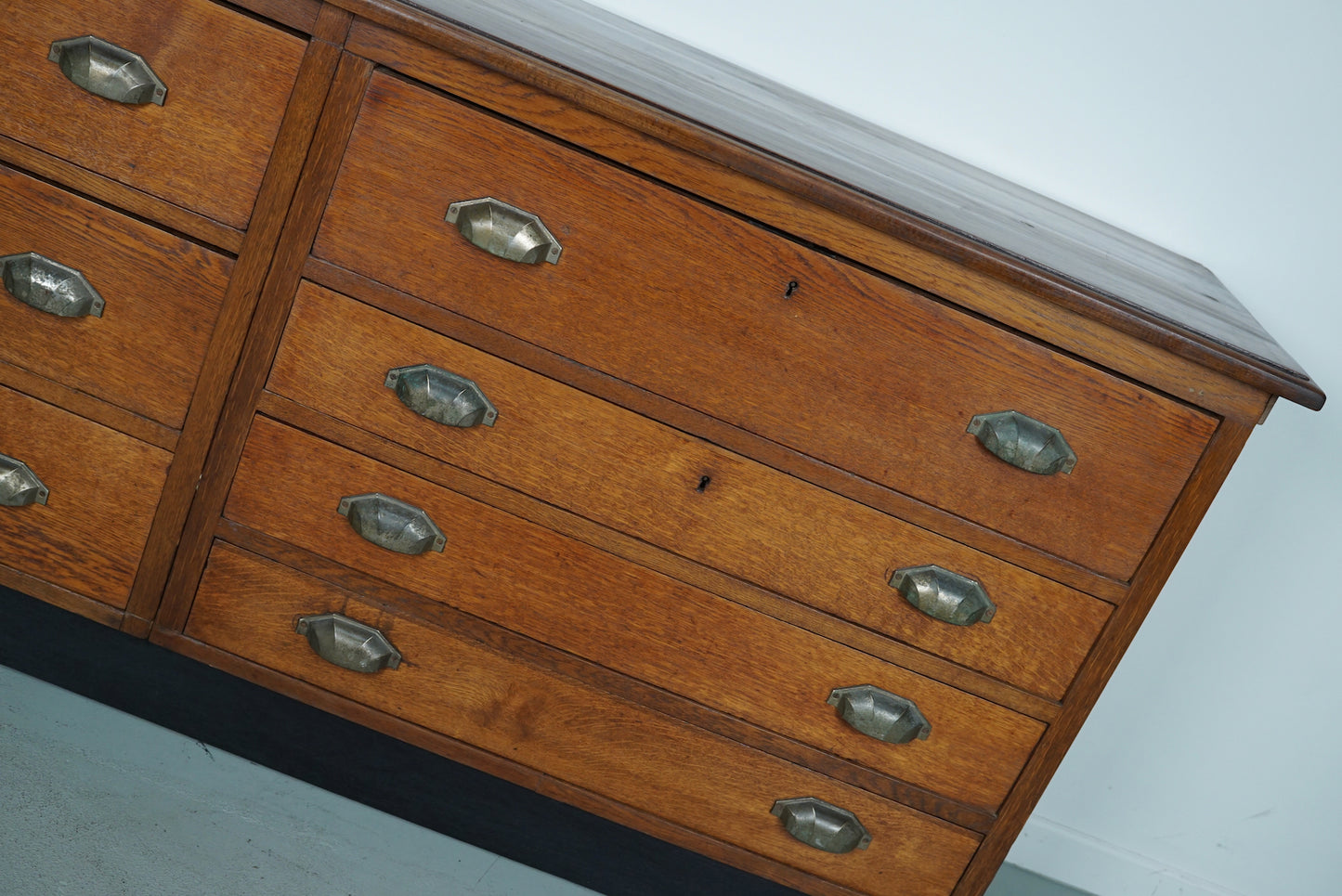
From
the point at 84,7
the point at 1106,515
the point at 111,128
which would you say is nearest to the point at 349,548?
the point at 111,128

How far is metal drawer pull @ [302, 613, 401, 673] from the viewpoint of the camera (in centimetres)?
126

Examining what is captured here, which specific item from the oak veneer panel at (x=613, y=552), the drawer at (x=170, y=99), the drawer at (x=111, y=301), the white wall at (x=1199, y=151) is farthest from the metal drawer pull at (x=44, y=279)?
the white wall at (x=1199, y=151)

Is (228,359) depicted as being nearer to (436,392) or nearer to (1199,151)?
(436,392)

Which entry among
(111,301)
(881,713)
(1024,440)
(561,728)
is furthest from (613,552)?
(111,301)

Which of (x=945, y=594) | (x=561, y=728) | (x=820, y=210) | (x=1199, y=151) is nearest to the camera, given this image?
(x=820, y=210)

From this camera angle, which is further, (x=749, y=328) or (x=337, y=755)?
(x=337, y=755)

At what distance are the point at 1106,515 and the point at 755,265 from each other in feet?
1.53

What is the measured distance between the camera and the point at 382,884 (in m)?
1.32

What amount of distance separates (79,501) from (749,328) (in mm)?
801

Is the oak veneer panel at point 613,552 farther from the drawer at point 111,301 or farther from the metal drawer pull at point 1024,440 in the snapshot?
the metal drawer pull at point 1024,440

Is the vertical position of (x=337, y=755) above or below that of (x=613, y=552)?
below

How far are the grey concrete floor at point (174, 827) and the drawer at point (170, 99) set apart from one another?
0.69 m

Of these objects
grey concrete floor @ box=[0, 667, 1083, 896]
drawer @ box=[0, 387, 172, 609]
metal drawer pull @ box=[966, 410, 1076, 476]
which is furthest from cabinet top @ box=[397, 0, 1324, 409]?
grey concrete floor @ box=[0, 667, 1083, 896]

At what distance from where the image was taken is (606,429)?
119cm
